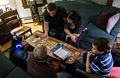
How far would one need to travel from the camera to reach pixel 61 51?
2.43 metres

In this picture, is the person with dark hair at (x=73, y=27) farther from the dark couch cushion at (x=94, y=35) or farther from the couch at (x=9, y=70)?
the couch at (x=9, y=70)

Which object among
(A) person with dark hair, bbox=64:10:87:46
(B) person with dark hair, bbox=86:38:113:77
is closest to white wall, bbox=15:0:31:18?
(A) person with dark hair, bbox=64:10:87:46

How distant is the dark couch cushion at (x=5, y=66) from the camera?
6.90 ft

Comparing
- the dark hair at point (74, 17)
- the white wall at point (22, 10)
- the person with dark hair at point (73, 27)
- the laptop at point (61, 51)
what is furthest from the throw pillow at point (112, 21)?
the white wall at point (22, 10)

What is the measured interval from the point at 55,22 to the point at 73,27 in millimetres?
374

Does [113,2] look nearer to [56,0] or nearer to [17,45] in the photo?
[56,0]

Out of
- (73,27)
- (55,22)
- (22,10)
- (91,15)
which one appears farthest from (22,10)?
(73,27)

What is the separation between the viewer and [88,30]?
3158mm

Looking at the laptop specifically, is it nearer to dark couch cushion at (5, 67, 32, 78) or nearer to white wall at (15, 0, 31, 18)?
dark couch cushion at (5, 67, 32, 78)

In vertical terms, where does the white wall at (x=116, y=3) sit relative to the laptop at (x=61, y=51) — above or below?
above

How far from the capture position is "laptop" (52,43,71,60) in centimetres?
234

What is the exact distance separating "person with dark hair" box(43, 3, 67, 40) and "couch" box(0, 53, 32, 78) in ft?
2.94

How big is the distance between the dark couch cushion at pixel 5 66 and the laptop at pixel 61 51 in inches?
25.9

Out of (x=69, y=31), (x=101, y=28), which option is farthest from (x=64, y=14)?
(x=101, y=28)
